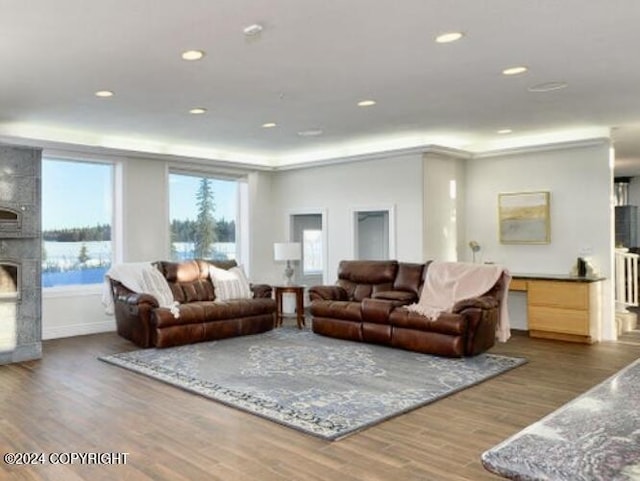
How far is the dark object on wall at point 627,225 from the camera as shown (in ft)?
37.0

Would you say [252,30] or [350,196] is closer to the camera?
[252,30]

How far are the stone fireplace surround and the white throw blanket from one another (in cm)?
92

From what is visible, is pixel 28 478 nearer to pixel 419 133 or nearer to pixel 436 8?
pixel 436 8

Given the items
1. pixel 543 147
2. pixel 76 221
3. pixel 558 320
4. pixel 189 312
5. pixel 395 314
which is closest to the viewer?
pixel 395 314

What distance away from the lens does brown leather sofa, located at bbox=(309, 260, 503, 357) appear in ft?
17.7

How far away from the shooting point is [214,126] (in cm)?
643

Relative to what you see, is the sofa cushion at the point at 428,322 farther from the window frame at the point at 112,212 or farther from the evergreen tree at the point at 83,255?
the evergreen tree at the point at 83,255

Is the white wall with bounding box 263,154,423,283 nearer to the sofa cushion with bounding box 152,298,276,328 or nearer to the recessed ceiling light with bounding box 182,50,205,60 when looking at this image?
the sofa cushion with bounding box 152,298,276,328

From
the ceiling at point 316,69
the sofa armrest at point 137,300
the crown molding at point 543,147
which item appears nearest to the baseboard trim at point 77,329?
the sofa armrest at point 137,300

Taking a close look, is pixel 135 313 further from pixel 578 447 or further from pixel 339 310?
pixel 578 447

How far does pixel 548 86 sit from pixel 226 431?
397 centimetres

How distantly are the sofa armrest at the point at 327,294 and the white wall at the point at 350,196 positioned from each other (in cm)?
112

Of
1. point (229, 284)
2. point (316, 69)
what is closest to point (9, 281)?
point (229, 284)

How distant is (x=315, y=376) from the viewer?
15.5 feet
